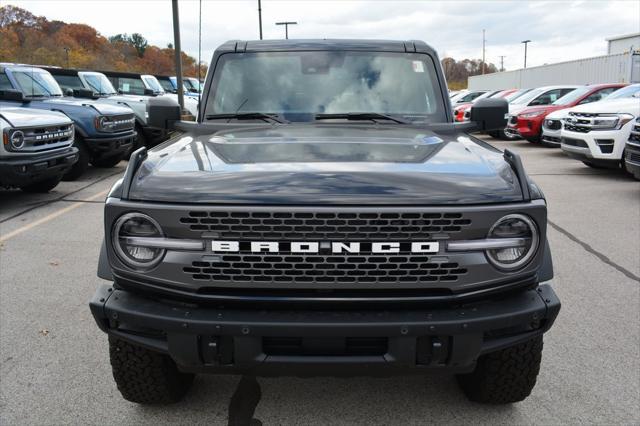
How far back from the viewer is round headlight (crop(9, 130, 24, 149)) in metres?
7.31

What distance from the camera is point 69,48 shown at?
43.9 meters

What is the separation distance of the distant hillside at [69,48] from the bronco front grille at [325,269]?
80.9 ft

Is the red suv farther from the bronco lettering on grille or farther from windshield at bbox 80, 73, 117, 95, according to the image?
the bronco lettering on grille

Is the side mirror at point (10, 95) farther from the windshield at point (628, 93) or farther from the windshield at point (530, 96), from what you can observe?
the windshield at point (530, 96)

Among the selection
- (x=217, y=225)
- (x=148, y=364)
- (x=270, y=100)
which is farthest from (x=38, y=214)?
(x=217, y=225)

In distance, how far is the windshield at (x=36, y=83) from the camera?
967 cm

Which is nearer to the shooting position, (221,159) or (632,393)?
(221,159)

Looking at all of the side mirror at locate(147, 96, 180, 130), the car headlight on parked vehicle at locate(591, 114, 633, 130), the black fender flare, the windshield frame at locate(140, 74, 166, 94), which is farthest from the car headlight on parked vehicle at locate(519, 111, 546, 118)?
the black fender flare

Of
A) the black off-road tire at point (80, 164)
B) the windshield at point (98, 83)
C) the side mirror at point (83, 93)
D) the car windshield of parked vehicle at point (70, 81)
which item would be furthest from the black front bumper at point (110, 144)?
the windshield at point (98, 83)

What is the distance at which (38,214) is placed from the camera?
7602mm

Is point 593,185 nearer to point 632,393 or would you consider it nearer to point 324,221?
point 632,393

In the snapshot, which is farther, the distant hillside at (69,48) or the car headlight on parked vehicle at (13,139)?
the distant hillside at (69,48)

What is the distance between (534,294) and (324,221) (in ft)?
3.05

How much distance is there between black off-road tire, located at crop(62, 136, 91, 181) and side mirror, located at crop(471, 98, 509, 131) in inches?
321
